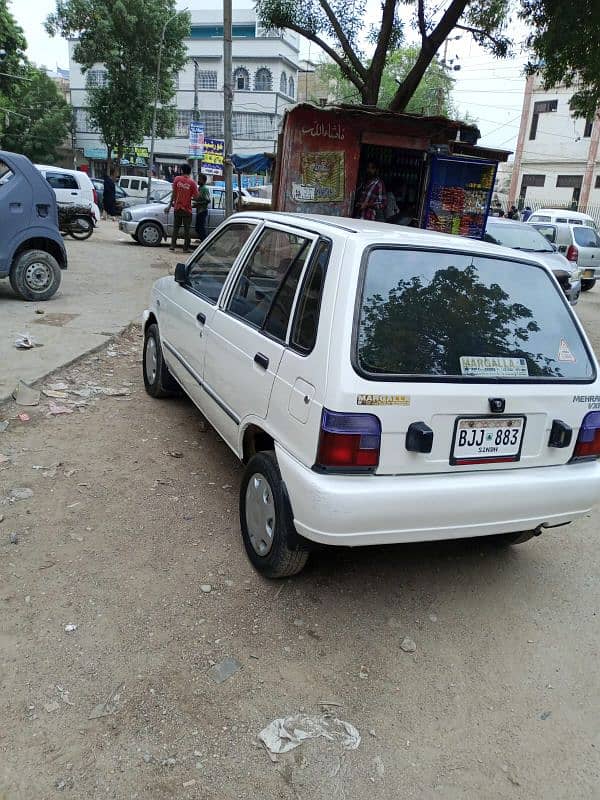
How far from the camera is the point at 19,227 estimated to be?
8250 mm

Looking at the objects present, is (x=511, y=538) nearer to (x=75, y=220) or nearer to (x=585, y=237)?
(x=585, y=237)

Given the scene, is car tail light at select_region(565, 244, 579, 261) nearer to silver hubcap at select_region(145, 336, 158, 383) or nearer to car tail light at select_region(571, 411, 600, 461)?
silver hubcap at select_region(145, 336, 158, 383)

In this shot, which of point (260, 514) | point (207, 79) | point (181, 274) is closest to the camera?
point (260, 514)

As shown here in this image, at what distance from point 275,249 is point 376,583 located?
1875mm

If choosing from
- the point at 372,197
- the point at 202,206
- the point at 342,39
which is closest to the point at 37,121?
the point at 202,206

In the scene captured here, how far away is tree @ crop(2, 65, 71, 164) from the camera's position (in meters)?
43.9

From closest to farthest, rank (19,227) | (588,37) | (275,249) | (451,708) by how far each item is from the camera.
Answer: (451,708) < (275,249) < (19,227) < (588,37)

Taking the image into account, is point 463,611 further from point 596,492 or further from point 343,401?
point 343,401

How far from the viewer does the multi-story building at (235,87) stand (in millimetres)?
47656

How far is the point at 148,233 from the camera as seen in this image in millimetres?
17547

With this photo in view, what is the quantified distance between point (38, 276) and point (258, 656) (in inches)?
300

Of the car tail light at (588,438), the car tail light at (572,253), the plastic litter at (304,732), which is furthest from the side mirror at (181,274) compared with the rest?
the car tail light at (572,253)

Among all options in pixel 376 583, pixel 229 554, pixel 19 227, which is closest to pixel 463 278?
pixel 376 583

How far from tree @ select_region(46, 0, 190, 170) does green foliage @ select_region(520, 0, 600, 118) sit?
76.9ft
